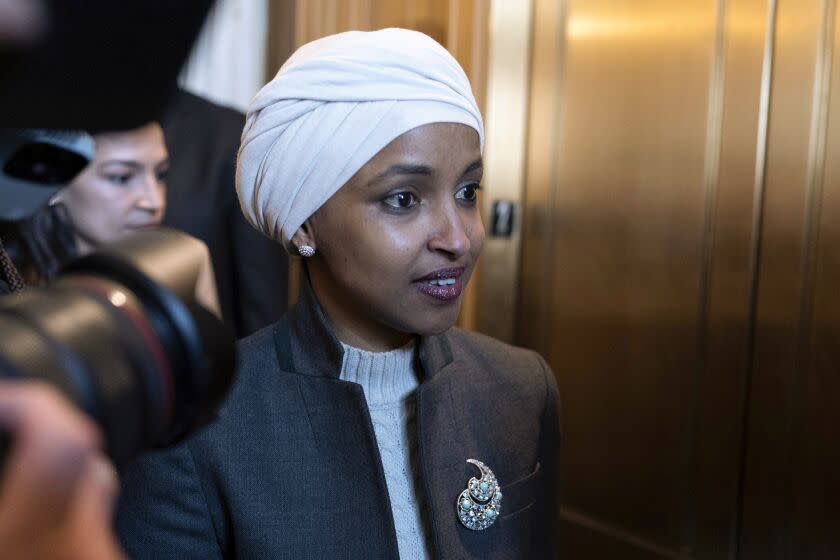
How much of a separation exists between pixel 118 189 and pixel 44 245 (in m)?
0.22

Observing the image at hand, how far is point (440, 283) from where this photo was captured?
135 cm

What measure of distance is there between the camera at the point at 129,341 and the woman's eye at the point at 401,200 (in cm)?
74

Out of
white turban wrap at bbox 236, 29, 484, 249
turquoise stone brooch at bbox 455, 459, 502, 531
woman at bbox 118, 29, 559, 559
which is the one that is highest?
white turban wrap at bbox 236, 29, 484, 249

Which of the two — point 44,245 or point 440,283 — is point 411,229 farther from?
point 44,245

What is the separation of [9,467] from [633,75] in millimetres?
2586

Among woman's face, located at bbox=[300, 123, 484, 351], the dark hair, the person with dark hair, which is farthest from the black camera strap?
the person with dark hair

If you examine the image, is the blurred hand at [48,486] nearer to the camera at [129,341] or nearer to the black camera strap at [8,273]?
the camera at [129,341]

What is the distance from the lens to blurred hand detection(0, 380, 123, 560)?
0.41 metres

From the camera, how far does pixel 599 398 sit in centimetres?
294

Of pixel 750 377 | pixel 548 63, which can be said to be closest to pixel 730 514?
pixel 750 377

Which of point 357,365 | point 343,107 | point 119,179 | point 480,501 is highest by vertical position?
point 343,107

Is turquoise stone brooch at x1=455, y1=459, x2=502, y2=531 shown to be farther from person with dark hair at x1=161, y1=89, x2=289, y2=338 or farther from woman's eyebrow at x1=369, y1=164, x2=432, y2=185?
person with dark hair at x1=161, y1=89, x2=289, y2=338

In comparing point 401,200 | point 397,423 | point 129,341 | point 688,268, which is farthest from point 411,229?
point 688,268

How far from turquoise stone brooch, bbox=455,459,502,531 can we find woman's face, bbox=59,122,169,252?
104 cm
